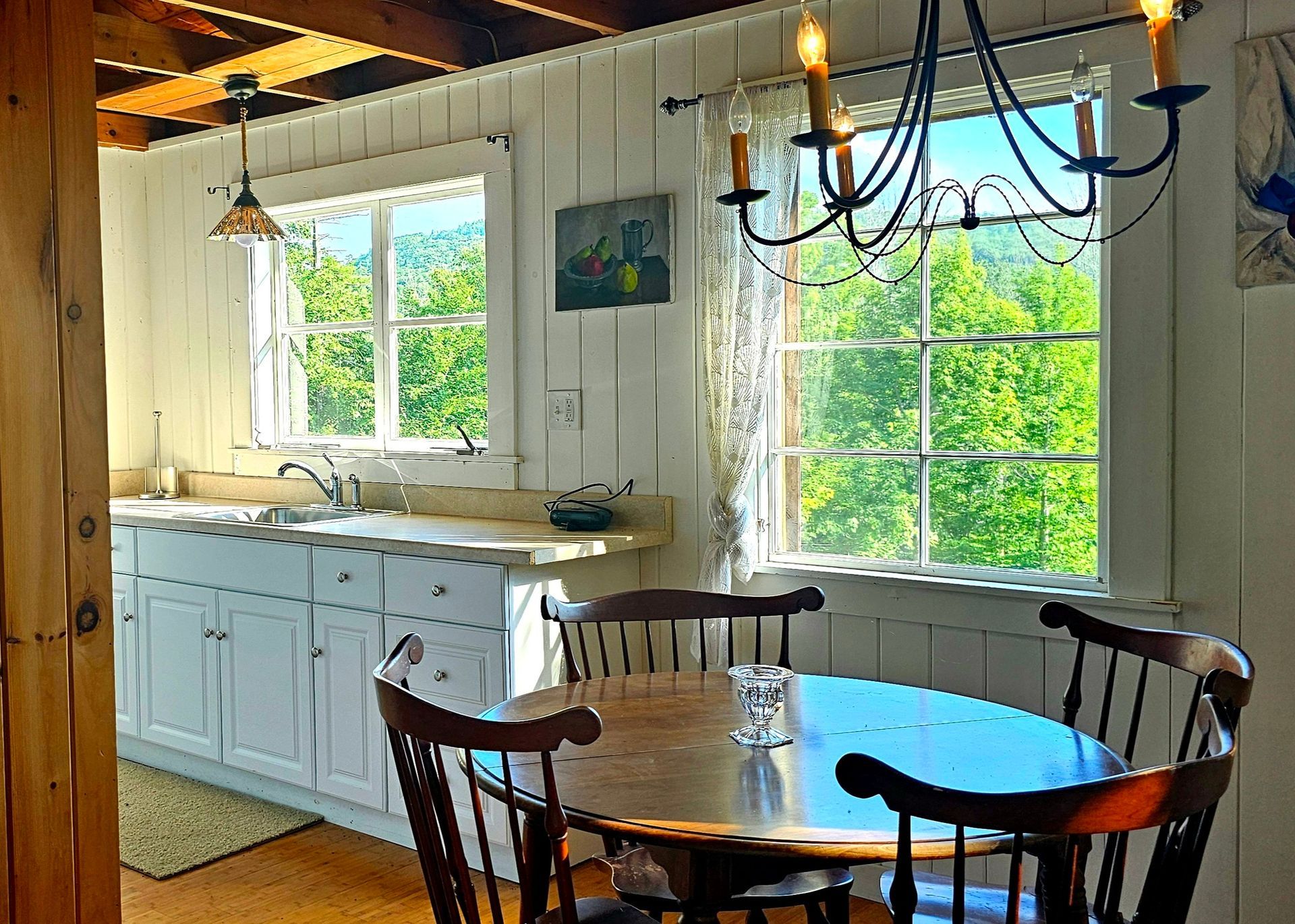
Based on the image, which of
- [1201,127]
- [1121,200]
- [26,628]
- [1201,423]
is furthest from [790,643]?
[26,628]

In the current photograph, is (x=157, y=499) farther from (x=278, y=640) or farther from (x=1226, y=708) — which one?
(x=1226, y=708)

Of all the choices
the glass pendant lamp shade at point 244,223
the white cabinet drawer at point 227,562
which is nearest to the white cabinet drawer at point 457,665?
the white cabinet drawer at point 227,562

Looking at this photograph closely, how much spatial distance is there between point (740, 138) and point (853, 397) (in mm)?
1504

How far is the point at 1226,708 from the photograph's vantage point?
1725mm

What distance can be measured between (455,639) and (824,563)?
102 cm

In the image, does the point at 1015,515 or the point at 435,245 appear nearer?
the point at 1015,515

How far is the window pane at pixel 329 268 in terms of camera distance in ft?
14.0

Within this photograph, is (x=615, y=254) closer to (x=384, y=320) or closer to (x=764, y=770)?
(x=384, y=320)

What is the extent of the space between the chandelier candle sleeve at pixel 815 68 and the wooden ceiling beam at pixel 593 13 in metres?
1.70

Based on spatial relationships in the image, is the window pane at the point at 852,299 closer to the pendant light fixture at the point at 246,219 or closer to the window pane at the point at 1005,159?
the window pane at the point at 1005,159

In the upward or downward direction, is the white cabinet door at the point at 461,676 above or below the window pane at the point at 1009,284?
below

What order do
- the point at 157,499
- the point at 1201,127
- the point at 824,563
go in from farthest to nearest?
the point at 157,499 < the point at 824,563 < the point at 1201,127

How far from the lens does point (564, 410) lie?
11.9 feet

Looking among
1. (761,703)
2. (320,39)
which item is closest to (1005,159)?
(761,703)
